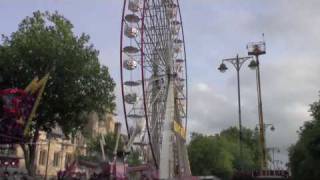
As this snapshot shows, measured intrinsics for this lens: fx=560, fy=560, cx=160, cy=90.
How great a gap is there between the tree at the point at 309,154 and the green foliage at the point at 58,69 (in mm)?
18867

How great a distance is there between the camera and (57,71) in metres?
49.9

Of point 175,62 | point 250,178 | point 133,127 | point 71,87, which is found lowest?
point 250,178

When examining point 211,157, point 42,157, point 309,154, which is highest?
point 211,157

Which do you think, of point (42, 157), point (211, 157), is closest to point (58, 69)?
point (42, 157)

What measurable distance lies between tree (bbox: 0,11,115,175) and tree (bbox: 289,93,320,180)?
18.9m

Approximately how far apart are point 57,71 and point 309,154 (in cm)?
2304

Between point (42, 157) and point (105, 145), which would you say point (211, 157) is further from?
point (42, 157)

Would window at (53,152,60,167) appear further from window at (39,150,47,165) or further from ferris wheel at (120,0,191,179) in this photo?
ferris wheel at (120,0,191,179)

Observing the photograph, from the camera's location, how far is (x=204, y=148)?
10625cm

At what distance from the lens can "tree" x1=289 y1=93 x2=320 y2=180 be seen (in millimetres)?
45188

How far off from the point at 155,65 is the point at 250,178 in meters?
13.4

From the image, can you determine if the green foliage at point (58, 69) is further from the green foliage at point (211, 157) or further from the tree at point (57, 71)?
the green foliage at point (211, 157)

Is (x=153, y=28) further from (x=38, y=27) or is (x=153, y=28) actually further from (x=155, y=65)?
(x=38, y=27)

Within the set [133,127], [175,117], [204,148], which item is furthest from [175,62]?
[204,148]
